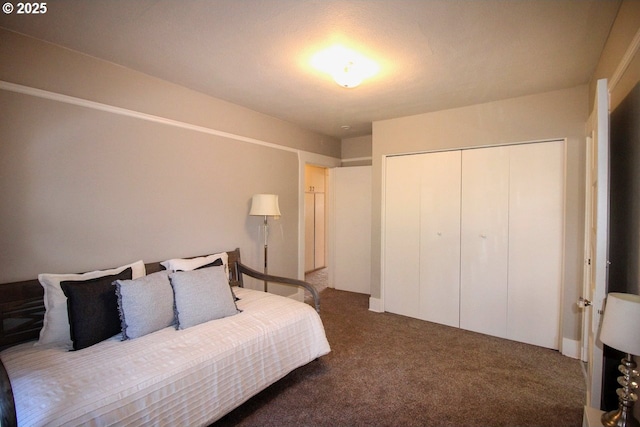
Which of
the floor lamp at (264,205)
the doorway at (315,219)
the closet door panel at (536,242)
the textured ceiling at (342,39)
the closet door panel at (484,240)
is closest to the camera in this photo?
the textured ceiling at (342,39)

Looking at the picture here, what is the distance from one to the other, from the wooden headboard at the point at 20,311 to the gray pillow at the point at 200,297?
0.81m

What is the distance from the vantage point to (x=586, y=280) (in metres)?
2.60

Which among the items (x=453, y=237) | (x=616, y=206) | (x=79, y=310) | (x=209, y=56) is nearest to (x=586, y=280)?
(x=616, y=206)

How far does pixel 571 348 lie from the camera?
2865 millimetres

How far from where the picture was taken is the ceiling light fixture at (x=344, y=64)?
88.3 inches

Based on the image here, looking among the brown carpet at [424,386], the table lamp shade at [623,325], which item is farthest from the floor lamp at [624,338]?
the brown carpet at [424,386]

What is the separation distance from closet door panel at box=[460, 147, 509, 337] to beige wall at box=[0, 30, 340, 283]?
251 cm

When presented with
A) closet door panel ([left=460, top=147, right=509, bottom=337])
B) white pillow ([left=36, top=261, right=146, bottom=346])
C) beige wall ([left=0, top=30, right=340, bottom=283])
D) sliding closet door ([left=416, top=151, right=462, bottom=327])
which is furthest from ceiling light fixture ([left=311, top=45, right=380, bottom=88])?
white pillow ([left=36, top=261, right=146, bottom=346])

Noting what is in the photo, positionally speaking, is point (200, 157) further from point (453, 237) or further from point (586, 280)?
point (586, 280)

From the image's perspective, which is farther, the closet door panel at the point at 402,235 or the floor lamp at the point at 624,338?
the closet door panel at the point at 402,235

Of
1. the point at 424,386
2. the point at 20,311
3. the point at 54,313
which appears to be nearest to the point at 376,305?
the point at 424,386

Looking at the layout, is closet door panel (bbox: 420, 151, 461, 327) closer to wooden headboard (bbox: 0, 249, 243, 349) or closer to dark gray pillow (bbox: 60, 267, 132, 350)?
dark gray pillow (bbox: 60, 267, 132, 350)

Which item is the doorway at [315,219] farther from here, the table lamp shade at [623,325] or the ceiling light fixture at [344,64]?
the table lamp shade at [623,325]

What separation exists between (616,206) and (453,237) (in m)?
1.71
